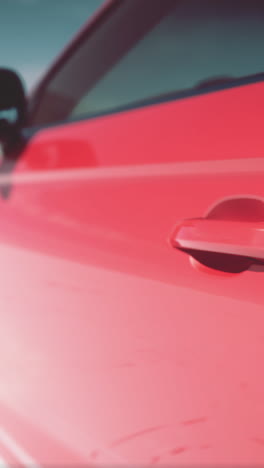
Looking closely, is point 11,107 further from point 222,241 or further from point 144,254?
point 222,241

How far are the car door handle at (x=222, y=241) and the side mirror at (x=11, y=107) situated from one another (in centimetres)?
86

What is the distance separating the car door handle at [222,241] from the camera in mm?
770

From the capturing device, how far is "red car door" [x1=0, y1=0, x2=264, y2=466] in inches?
32.2

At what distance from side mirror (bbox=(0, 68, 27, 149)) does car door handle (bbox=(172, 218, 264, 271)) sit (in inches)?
34.0

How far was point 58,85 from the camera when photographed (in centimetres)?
158

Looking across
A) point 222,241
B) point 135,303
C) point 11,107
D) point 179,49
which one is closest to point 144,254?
point 135,303

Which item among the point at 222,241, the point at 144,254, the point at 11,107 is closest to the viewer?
the point at 222,241

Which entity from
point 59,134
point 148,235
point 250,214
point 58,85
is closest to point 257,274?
point 250,214

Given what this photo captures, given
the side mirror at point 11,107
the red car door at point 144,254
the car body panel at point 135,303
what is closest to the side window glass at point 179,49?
the red car door at point 144,254

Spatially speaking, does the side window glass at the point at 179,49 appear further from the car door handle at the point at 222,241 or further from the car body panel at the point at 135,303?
the car door handle at the point at 222,241

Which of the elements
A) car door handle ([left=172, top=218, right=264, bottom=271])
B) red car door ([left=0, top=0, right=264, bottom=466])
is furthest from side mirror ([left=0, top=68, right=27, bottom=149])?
car door handle ([left=172, top=218, right=264, bottom=271])

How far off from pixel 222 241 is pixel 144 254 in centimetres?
22

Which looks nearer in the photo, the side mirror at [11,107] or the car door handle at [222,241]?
the car door handle at [222,241]

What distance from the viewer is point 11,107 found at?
1615 millimetres
